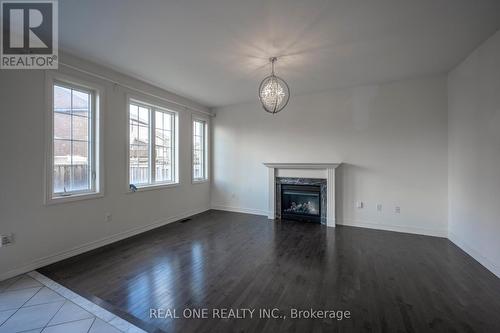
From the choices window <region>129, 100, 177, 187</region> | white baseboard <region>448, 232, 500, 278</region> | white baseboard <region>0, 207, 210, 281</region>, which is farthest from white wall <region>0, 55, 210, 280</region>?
white baseboard <region>448, 232, 500, 278</region>

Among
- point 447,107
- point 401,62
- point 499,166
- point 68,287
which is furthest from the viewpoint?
point 447,107

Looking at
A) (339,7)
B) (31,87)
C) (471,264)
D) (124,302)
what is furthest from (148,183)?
(471,264)

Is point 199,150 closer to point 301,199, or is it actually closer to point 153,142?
point 153,142

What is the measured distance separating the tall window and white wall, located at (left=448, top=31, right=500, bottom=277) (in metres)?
5.24

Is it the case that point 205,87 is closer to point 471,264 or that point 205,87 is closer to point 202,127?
point 202,127

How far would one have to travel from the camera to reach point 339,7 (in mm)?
2053

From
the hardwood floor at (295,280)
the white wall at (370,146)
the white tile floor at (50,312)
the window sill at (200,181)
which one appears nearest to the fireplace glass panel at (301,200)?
the white wall at (370,146)

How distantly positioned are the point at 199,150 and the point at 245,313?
14.4 ft

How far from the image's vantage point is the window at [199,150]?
555 centimetres

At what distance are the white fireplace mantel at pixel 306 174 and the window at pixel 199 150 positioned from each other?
1.81 m

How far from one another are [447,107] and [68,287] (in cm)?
585

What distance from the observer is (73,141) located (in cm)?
307

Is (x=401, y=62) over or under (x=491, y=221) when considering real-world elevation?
over

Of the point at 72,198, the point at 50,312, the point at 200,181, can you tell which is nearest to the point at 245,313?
the point at 50,312
